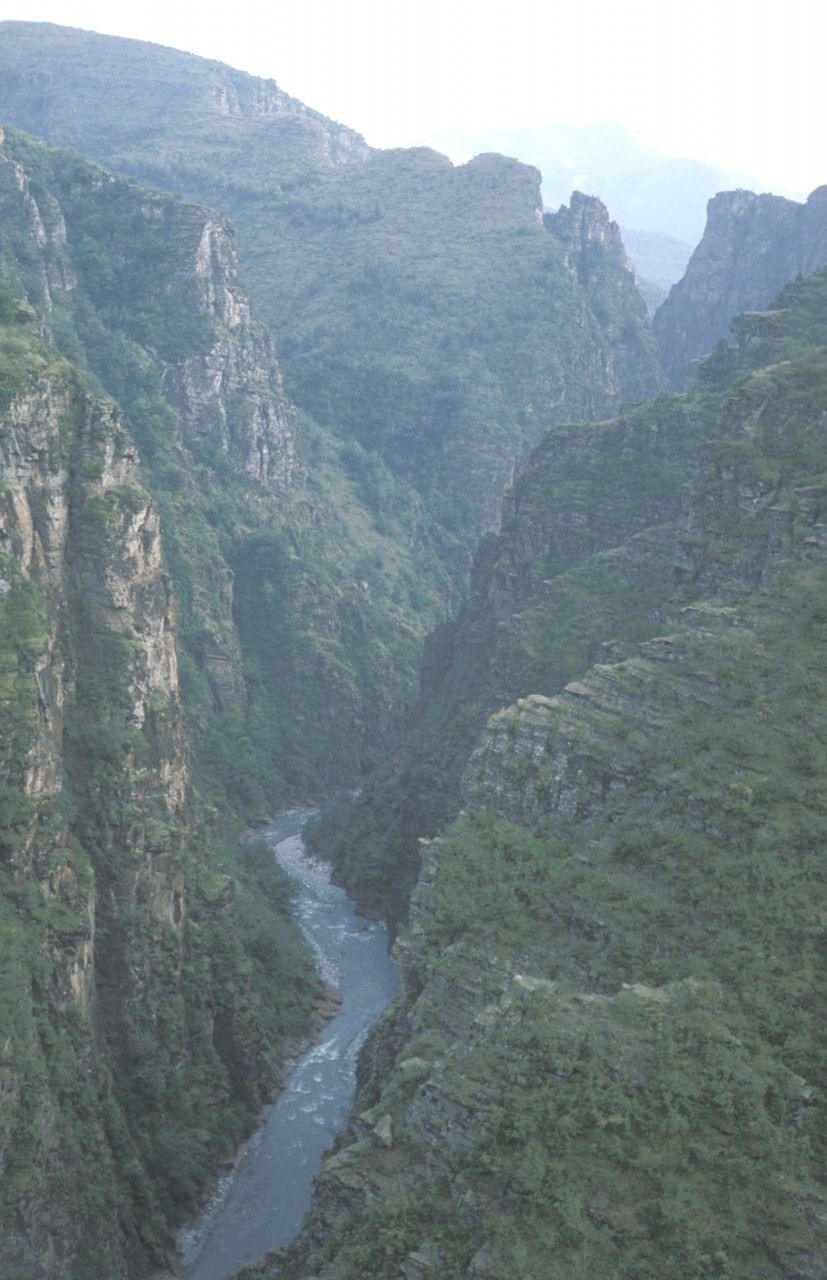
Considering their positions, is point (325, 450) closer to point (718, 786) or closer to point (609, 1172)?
point (718, 786)

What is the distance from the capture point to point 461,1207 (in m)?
31.6

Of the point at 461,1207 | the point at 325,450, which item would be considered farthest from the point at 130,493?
the point at 325,450

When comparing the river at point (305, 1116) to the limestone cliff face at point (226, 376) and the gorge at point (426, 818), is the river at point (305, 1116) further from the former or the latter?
the limestone cliff face at point (226, 376)

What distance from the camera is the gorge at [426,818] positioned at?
31.9 meters

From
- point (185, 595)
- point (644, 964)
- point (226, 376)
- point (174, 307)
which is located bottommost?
point (644, 964)

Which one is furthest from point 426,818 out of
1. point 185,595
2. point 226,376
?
point 226,376

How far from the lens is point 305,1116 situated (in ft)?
220

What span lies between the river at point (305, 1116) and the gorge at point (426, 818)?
1379mm

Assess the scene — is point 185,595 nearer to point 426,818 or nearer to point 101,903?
point 426,818

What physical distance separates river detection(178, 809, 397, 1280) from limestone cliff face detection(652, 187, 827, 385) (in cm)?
10088

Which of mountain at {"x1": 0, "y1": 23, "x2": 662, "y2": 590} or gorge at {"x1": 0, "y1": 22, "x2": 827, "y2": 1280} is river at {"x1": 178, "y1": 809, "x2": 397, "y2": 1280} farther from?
mountain at {"x1": 0, "y1": 23, "x2": 662, "y2": 590}

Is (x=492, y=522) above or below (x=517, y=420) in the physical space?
below

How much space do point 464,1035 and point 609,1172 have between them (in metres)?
9.12

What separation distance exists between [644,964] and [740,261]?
16225 centimetres
